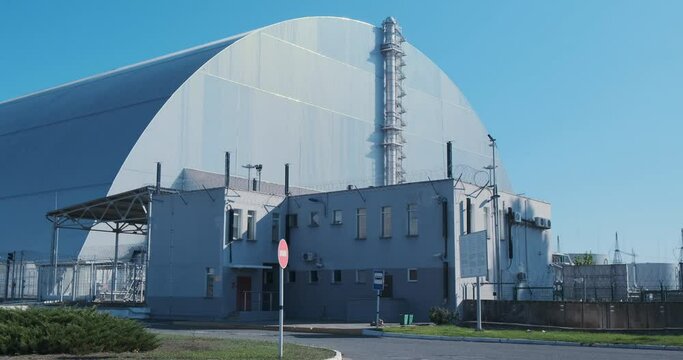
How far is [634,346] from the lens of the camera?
24.3 meters

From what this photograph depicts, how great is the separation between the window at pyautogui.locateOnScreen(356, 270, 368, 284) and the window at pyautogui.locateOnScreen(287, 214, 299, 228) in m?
5.39

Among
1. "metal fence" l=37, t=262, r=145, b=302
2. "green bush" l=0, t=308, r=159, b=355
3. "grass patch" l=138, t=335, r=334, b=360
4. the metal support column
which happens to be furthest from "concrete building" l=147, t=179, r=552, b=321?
"green bush" l=0, t=308, r=159, b=355

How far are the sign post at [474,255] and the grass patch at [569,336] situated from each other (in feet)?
8.72

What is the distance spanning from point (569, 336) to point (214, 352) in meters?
13.5

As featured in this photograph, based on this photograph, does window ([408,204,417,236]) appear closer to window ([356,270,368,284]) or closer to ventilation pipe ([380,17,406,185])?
window ([356,270,368,284])

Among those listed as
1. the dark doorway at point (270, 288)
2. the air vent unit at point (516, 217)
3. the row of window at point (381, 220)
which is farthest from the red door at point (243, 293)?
the air vent unit at point (516, 217)

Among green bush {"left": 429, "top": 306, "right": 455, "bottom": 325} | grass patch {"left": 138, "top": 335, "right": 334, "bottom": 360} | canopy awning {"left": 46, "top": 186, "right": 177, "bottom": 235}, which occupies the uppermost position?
canopy awning {"left": 46, "top": 186, "right": 177, "bottom": 235}

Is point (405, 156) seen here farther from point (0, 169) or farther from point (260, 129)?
point (0, 169)

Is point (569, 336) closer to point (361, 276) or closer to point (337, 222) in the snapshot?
point (361, 276)

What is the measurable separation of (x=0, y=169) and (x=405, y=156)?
33.2 metres

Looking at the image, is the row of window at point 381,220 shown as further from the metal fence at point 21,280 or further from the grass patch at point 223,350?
the metal fence at point 21,280

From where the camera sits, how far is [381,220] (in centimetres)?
4094

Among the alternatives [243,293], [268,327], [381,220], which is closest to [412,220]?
[381,220]

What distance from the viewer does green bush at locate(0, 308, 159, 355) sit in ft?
59.0
